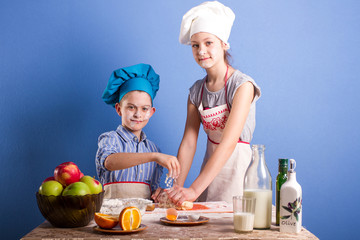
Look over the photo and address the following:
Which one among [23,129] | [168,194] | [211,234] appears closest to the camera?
[211,234]

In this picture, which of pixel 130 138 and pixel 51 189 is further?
pixel 130 138

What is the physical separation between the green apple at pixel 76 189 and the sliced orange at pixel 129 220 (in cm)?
13

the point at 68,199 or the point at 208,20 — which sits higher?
the point at 208,20

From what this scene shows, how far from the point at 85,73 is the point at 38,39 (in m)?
0.34

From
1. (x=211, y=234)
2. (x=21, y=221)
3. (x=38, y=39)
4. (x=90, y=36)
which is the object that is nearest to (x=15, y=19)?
(x=38, y=39)

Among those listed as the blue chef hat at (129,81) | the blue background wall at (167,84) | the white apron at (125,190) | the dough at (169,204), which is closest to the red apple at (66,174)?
the dough at (169,204)

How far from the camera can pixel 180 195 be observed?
1521 mm

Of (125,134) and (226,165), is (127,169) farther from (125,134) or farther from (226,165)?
(226,165)

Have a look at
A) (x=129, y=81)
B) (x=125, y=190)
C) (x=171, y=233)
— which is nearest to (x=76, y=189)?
(x=171, y=233)

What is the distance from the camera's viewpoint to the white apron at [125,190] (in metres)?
1.91

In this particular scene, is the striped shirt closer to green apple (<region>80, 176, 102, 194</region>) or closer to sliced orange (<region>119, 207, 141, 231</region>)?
green apple (<region>80, 176, 102, 194</region>)

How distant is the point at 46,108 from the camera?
2.43 metres

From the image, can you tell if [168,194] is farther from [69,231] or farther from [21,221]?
[21,221]

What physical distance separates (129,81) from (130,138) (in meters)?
0.28
